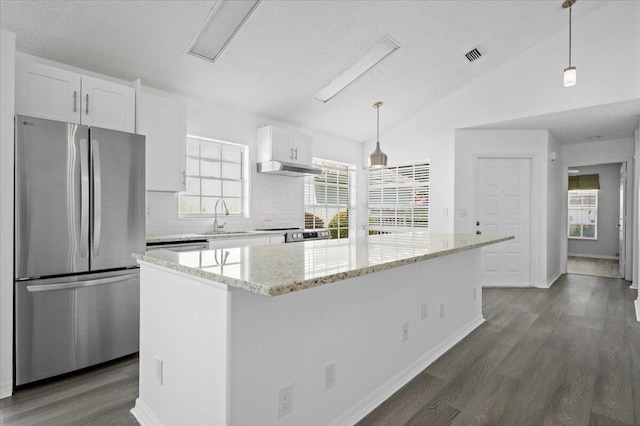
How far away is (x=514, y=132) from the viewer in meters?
5.27

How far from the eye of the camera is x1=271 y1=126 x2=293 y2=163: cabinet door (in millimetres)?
4770

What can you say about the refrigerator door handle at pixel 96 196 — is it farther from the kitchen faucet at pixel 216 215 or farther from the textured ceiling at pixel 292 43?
the kitchen faucet at pixel 216 215

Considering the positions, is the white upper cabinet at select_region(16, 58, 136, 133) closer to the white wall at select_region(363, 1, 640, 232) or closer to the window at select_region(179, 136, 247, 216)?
the window at select_region(179, 136, 247, 216)

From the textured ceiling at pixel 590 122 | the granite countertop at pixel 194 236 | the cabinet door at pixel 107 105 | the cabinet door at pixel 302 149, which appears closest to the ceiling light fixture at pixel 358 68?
the cabinet door at pixel 302 149

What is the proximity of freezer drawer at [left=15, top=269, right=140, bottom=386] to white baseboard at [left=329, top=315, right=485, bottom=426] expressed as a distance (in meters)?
1.88

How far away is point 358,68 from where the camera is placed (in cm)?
428

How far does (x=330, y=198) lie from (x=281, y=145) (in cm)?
172

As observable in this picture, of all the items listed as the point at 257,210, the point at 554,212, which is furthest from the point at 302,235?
the point at 554,212

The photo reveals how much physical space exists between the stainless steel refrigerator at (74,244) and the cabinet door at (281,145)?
2117mm

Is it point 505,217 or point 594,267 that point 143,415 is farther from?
point 594,267

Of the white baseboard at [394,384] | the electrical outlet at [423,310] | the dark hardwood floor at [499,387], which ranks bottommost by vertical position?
the dark hardwood floor at [499,387]

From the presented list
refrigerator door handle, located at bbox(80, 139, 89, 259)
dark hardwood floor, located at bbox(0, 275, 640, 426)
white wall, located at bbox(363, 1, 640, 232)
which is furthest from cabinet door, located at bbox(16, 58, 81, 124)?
white wall, located at bbox(363, 1, 640, 232)

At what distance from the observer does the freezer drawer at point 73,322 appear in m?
2.31

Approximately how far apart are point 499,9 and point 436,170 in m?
2.47
